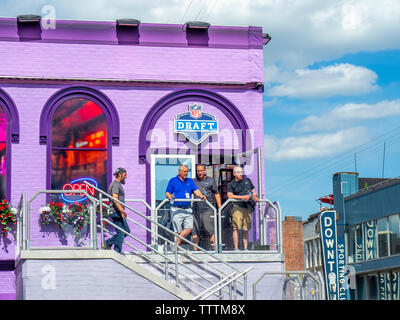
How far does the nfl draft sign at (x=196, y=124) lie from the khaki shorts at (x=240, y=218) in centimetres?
297

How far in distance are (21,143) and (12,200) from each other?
1.44 meters

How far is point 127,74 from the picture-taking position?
21.9 m

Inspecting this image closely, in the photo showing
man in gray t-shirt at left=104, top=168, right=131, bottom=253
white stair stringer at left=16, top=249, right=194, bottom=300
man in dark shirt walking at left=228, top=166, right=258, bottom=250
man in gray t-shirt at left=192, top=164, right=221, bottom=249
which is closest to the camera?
white stair stringer at left=16, top=249, right=194, bottom=300

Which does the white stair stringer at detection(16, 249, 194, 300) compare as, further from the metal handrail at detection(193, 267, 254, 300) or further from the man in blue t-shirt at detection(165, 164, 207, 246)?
the man in blue t-shirt at detection(165, 164, 207, 246)

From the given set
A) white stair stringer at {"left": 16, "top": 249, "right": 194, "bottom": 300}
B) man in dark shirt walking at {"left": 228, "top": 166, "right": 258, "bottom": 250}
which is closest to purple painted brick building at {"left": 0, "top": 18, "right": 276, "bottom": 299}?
man in dark shirt walking at {"left": 228, "top": 166, "right": 258, "bottom": 250}

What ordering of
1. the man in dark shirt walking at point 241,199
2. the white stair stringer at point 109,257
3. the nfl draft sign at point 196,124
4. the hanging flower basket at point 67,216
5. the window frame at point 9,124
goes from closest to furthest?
the white stair stringer at point 109,257 < the hanging flower basket at point 67,216 < the man in dark shirt walking at point 241,199 < the window frame at point 9,124 < the nfl draft sign at point 196,124

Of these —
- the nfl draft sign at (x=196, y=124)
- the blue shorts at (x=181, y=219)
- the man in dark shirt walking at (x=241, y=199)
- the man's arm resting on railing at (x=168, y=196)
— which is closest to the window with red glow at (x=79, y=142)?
the nfl draft sign at (x=196, y=124)

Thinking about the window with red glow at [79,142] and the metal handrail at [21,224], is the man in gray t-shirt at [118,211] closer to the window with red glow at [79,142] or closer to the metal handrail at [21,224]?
the metal handrail at [21,224]

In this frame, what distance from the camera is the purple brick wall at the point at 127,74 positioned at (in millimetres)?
20984

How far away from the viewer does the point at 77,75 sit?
21.6 m

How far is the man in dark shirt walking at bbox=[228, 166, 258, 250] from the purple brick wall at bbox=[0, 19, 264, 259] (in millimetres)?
2608

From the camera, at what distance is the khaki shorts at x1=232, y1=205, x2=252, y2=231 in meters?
19.4
